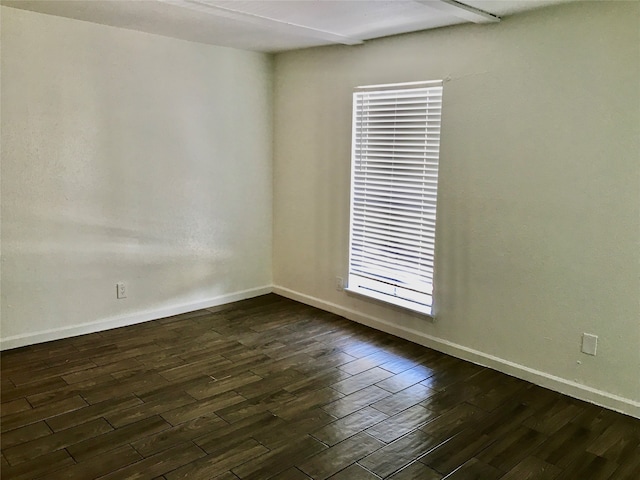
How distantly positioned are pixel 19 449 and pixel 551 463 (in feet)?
8.39

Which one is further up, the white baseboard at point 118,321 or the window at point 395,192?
the window at point 395,192

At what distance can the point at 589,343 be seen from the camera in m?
3.15

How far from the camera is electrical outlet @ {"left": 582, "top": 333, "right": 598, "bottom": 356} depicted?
313 centimetres

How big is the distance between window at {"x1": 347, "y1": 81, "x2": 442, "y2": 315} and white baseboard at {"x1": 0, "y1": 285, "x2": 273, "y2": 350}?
3.88ft

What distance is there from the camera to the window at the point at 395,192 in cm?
390

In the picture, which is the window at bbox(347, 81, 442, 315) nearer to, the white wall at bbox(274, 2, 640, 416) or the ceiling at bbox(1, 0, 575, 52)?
the white wall at bbox(274, 2, 640, 416)

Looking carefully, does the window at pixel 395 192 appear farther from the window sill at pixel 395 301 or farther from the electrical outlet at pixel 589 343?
the electrical outlet at pixel 589 343

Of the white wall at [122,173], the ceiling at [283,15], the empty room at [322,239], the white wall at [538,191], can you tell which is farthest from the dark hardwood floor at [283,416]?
the ceiling at [283,15]

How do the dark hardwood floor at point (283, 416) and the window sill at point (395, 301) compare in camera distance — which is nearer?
the dark hardwood floor at point (283, 416)

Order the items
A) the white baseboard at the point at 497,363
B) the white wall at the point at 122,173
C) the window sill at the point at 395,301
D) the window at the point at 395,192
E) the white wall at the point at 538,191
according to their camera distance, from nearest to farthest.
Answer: the white wall at the point at 538,191
the white baseboard at the point at 497,363
the white wall at the point at 122,173
the window at the point at 395,192
the window sill at the point at 395,301

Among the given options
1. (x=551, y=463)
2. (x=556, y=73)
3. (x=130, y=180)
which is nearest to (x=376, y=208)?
(x=556, y=73)

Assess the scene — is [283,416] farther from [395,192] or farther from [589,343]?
[395,192]

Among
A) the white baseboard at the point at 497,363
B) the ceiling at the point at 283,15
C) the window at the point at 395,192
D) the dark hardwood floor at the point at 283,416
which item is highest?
the ceiling at the point at 283,15

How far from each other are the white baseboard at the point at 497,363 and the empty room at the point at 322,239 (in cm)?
1
